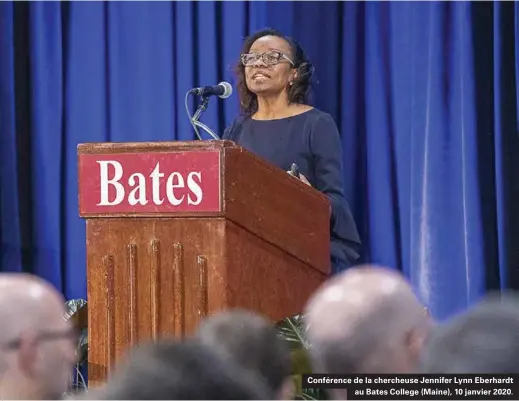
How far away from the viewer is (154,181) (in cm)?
176

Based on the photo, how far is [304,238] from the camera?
1960 mm

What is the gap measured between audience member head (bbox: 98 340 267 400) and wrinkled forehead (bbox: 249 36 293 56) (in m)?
1.70

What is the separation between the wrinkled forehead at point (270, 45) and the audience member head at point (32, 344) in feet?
4.79

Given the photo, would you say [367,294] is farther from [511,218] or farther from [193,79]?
[193,79]

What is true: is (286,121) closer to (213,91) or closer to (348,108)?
(213,91)

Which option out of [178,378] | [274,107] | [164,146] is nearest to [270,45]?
[274,107]

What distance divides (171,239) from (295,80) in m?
0.99

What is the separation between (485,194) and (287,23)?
3.08 ft

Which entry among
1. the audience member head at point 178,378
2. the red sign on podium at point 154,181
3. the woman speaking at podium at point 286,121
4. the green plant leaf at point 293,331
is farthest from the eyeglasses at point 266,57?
the audience member head at point 178,378

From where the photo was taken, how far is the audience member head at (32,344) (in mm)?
1158

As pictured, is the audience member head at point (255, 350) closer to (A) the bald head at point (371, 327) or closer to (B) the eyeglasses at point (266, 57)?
(A) the bald head at point (371, 327)

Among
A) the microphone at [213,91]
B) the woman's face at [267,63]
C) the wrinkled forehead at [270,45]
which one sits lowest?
the microphone at [213,91]

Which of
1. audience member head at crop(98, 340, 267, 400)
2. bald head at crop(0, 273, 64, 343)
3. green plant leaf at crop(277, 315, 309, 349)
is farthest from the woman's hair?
audience member head at crop(98, 340, 267, 400)

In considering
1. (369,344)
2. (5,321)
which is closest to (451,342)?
(369,344)
